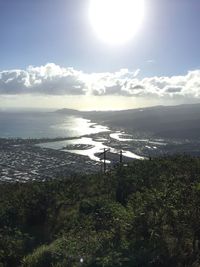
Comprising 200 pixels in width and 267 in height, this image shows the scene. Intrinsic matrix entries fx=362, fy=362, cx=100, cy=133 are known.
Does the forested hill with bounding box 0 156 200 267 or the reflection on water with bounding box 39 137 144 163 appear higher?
the forested hill with bounding box 0 156 200 267

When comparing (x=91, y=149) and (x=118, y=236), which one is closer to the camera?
(x=118, y=236)

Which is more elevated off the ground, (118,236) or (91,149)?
(118,236)

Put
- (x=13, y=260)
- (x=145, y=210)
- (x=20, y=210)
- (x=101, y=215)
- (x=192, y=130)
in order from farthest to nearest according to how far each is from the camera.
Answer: (x=192, y=130), (x=20, y=210), (x=101, y=215), (x=13, y=260), (x=145, y=210)

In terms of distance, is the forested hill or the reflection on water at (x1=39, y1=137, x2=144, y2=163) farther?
the reflection on water at (x1=39, y1=137, x2=144, y2=163)

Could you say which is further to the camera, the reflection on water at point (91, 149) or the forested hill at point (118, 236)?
the reflection on water at point (91, 149)

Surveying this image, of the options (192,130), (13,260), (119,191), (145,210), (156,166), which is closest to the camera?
(145,210)

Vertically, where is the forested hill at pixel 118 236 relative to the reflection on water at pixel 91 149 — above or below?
above

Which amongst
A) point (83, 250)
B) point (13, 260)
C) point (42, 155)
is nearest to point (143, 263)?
point (83, 250)

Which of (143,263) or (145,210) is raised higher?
(145,210)

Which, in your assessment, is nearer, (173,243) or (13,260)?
(173,243)

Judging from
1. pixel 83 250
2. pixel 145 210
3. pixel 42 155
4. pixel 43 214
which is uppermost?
pixel 145 210

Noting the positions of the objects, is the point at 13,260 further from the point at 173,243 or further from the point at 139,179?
the point at 139,179
